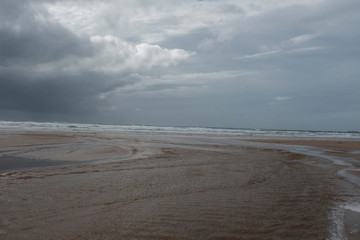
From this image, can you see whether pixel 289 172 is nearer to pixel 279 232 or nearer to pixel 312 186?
pixel 312 186

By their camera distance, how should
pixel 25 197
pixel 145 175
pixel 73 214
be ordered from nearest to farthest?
pixel 73 214 < pixel 25 197 < pixel 145 175

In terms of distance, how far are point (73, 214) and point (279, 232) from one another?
3770mm

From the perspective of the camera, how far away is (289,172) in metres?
11.3

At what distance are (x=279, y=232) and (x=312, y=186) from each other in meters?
4.58

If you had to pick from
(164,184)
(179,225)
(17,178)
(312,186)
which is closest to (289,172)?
(312,186)

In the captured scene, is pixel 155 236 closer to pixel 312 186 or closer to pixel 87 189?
pixel 87 189

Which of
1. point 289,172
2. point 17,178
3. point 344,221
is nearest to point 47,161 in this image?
point 17,178

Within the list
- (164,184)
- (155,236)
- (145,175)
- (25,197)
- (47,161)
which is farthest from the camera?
(47,161)

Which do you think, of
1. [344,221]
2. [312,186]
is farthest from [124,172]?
[344,221]

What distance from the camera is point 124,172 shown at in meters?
9.92

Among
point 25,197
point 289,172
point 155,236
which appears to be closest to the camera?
point 155,236

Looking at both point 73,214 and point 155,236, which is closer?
point 155,236

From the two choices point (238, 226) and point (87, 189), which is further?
point (87, 189)

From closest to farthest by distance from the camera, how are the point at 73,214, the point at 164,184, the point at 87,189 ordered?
the point at 73,214 → the point at 87,189 → the point at 164,184
